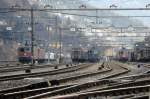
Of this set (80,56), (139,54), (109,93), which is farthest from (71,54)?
(109,93)

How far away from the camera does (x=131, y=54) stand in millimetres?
76688

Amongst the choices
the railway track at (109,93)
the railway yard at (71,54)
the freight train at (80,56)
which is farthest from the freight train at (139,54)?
the railway track at (109,93)

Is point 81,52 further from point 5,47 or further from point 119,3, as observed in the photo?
point 5,47

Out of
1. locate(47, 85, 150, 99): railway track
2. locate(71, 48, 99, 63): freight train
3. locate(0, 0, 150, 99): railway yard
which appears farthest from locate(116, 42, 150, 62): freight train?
locate(47, 85, 150, 99): railway track

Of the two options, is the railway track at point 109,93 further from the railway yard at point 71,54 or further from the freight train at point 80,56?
the freight train at point 80,56

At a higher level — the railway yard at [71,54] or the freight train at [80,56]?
the railway yard at [71,54]

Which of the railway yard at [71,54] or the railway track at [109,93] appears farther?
the railway yard at [71,54]

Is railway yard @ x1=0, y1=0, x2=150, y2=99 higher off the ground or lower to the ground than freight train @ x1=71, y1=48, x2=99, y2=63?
higher

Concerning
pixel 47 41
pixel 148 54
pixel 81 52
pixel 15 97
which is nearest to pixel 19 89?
pixel 15 97

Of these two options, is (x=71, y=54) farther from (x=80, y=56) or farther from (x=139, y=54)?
(x=139, y=54)

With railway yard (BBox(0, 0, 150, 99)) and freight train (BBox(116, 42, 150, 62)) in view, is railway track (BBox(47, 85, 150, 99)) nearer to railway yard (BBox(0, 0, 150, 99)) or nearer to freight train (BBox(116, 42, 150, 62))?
railway yard (BBox(0, 0, 150, 99))

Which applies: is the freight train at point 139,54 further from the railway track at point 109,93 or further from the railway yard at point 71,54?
the railway track at point 109,93

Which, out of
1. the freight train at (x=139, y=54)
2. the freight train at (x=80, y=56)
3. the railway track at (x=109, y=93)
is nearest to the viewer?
the railway track at (x=109, y=93)

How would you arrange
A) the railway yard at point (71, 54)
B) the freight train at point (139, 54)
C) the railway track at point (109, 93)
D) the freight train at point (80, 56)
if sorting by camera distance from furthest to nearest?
1. the freight train at point (80, 56)
2. the freight train at point (139, 54)
3. the railway yard at point (71, 54)
4. the railway track at point (109, 93)
